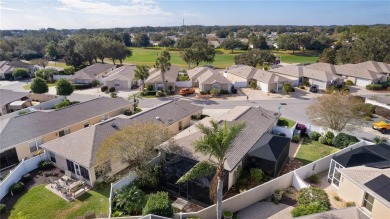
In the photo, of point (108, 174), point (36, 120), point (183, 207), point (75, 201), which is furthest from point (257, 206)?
point (36, 120)

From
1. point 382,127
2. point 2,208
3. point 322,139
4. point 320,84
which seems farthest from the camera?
point 320,84

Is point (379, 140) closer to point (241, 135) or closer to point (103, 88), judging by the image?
point (241, 135)

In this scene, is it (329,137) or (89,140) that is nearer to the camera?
(89,140)

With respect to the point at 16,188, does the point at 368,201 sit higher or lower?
higher

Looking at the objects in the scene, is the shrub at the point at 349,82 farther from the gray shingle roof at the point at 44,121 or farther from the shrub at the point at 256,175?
the gray shingle roof at the point at 44,121

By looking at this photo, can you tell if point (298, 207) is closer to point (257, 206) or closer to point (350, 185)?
point (257, 206)

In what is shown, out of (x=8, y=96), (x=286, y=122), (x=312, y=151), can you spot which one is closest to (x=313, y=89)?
(x=286, y=122)

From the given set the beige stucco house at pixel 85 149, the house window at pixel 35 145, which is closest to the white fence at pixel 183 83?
the beige stucco house at pixel 85 149
